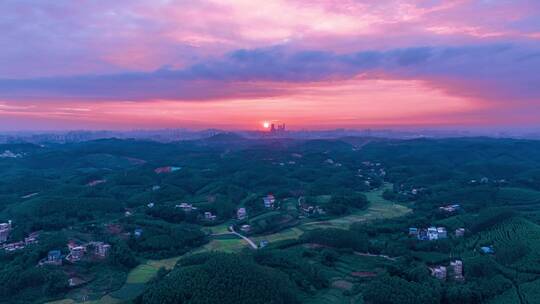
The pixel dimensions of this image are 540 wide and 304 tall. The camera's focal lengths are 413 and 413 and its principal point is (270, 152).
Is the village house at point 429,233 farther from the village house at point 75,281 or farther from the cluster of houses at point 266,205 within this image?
the village house at point 75,281

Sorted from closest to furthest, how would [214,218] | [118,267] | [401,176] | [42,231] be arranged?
1. [118,267]
2. [42,231]
3. [214,218]
4. [401,176]

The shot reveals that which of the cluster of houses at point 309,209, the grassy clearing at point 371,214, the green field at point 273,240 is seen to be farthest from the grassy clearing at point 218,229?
the cluster of houses at point 309,209

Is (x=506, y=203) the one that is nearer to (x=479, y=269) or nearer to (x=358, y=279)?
(x=479, y=269)

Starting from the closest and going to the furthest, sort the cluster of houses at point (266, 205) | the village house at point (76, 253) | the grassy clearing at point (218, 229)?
the village house at point (76, 253) < the grassy clearing at point (218, 229) < the cluster of houses at point (266, 205)

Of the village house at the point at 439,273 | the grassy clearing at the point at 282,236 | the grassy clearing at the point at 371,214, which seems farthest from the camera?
the grassy clearing at the point at 371,214

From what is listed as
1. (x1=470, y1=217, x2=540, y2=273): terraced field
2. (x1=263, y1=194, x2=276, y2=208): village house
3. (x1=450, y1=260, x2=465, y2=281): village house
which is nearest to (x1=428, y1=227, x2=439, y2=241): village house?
(x1=470, y1=217, x2=540, y2=273): terraced field

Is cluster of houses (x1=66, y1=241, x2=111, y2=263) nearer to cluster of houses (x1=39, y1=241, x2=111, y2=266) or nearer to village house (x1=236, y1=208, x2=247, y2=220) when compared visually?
cluster of houses (x1=39, y1=241, x2=111, y2=266)

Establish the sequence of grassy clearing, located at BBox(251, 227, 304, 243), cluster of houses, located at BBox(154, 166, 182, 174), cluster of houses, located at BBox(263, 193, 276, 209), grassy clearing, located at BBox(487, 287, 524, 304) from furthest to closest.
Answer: cluster of houses, located at BBox(154, 166, 182, 174) < cluster of houses, located at BBox(263, 193, 276, 209) < grassy clearing, located at BBox(251, 227, 304, 243) < grassy clearing, located at BBox(487, 287, 524, 304)

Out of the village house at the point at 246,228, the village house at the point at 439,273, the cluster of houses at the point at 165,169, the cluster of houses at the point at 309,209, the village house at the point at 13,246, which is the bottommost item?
the village house at the point at 246,228

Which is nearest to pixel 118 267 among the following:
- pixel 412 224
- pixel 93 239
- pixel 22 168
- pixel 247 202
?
pixel 93 239
